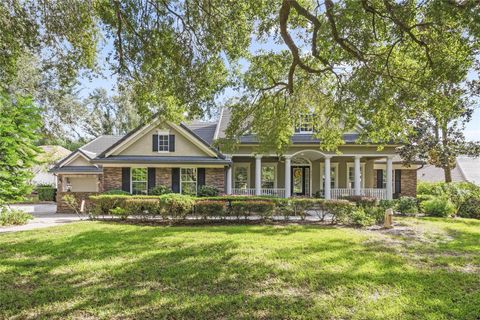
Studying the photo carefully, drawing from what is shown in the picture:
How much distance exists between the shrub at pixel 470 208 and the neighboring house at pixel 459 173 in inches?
788

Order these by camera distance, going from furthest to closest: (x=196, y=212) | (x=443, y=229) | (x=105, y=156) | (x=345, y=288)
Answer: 1. (x=105, y=156)
2. (x=196, y=212)
3. (x=443, y=229)
4. (x=345, y=288)

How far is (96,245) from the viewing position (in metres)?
8.70

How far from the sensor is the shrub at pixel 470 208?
55.4ft

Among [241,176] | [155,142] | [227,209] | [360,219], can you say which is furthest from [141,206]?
[241,176]

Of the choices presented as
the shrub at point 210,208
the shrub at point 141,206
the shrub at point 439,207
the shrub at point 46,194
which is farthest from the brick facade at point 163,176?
the shrub at point 46,194

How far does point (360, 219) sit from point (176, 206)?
24.8 feet

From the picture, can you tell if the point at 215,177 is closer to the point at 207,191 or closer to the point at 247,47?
the point at 207,191

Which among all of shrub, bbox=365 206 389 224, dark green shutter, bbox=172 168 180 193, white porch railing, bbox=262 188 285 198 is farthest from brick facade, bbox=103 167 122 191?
shrub, bbox=365 206 389 224

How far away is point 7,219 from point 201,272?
1081 cm

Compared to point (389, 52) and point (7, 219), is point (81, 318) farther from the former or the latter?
point (7, 219)

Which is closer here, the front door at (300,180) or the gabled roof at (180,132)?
the gabled roof at (180,132)

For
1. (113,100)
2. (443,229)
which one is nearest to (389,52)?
(443,229)

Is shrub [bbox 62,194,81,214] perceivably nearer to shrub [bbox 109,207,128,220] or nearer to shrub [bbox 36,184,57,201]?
shrub [bbox 109,207,128,220]

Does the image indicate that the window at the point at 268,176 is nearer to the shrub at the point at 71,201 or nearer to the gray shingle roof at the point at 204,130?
the gray shingle roof at the point at 204,130
